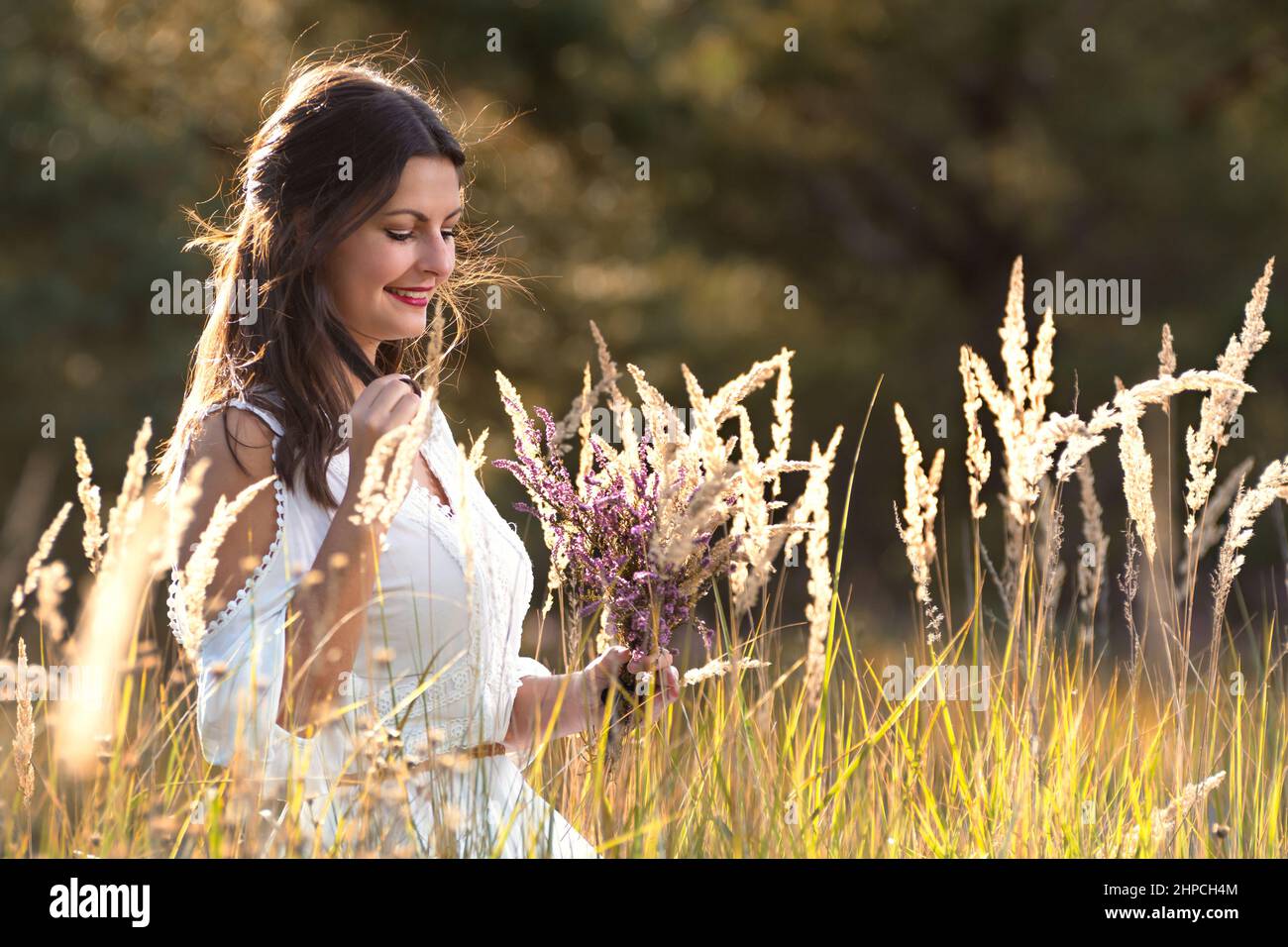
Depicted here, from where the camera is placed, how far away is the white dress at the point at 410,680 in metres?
1.51

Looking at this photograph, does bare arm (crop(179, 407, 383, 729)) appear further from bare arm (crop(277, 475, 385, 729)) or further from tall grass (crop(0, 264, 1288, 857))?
tall grass (crop(0, 264, 1288, 857))

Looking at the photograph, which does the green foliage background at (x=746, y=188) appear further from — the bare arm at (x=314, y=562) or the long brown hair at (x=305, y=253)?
the bare arm at (x=314, y=562)

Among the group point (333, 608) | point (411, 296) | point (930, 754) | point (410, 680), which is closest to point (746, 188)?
point (411, 296)

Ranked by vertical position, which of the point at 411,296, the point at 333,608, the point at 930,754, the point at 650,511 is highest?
the point at 411,296

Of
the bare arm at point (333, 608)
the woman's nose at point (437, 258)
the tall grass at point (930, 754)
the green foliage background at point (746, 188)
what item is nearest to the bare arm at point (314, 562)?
the bare arm at point (333, 608)

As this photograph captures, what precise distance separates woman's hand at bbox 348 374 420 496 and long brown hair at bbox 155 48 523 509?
1.10ft

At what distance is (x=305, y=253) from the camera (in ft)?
6.93

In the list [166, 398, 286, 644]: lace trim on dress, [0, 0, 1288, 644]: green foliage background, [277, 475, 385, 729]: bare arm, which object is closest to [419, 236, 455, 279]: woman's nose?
[166, 398, 286, 644]: lace trim on dress

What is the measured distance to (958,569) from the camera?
741 cm

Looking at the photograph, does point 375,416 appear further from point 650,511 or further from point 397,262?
point 397,262

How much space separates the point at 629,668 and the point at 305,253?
0.81 meters

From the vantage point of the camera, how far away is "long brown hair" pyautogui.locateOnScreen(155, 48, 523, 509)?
6.63 ft
